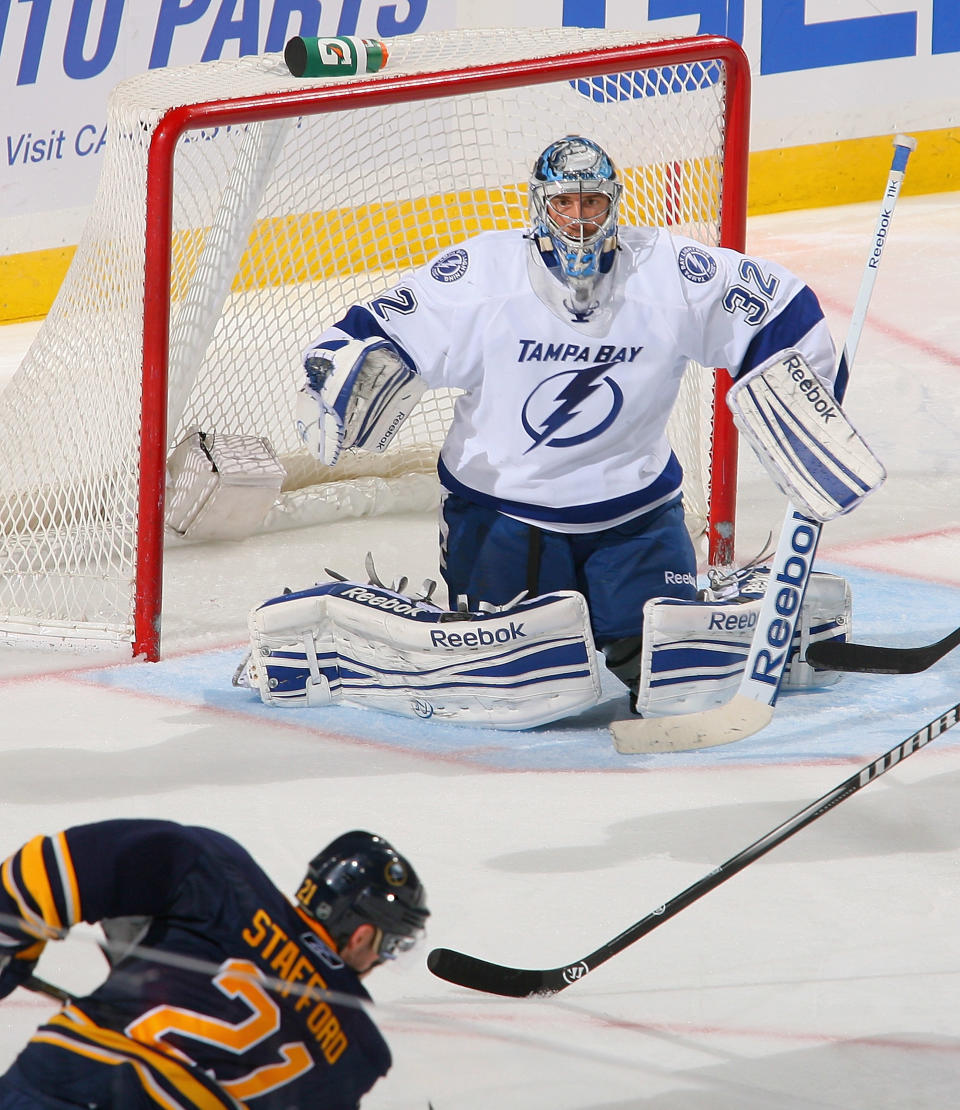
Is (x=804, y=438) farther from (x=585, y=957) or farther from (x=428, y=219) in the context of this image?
(x=428, y=219)

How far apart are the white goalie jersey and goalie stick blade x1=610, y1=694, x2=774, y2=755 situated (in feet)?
1.27

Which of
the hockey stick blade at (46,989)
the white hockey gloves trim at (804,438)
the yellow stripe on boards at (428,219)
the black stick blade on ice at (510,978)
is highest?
the yellow stripe on boards at (428,219)

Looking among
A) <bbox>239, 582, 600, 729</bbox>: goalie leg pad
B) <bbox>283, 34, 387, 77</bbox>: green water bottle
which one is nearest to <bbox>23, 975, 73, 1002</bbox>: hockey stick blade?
<bbox>239, 582, 600, 729</bbox>: goalie leg pad

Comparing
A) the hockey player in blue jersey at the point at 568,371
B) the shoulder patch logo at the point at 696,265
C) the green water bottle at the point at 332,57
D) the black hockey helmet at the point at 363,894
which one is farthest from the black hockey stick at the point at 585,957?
the green water bottle at the point at 332,57

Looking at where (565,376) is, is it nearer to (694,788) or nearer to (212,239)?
(694,788)

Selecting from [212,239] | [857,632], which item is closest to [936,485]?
[857,632]

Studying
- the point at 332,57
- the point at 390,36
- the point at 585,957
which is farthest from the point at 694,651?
the point at 390,36

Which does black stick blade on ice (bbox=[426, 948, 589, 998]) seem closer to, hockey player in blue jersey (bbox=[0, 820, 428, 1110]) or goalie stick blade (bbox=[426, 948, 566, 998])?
goalie stick blade (bbox=[426, 948, 566, 998])

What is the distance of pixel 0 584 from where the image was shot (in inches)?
151

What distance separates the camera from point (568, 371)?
3164 mm

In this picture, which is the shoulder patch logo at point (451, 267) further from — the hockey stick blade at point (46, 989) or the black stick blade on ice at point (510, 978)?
the hockey stick blade at point (46, 989)

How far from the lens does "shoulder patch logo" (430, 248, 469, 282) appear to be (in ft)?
10.4

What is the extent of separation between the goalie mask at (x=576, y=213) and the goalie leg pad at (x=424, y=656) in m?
0.54

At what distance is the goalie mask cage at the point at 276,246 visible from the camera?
345 centimetres
